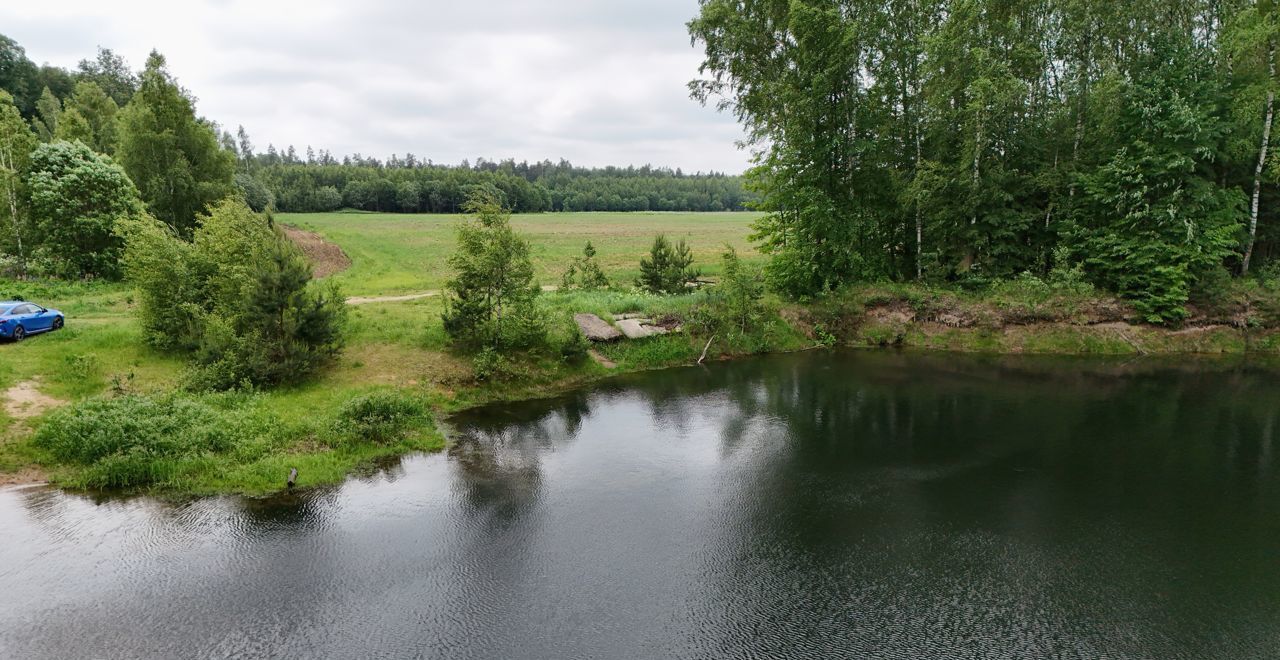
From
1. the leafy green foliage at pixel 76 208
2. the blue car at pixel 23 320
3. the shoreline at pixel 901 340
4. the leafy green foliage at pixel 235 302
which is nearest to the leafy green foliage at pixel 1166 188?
the shoreline at pixel 901 340

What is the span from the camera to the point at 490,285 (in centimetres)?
2239

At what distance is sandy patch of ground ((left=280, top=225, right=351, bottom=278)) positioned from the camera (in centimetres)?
4555

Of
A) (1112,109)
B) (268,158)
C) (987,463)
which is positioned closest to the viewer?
(987,463)

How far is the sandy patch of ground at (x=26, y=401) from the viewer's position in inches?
633

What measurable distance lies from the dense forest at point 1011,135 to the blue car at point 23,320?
3030 centimetres

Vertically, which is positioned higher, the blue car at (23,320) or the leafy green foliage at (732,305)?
the blue car at (23,320)

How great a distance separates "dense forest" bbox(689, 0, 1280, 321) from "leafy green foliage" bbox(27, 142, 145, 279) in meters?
33.1

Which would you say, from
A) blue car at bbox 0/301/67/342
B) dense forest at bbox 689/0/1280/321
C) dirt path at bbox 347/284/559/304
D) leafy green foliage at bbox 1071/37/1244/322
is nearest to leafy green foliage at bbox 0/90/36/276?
blue car at bbox 0/301/67/342

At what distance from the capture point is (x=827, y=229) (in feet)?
103

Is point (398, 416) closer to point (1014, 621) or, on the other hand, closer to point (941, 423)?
point (1014, 621)

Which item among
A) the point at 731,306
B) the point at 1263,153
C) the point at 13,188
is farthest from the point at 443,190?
the point at 1263,153

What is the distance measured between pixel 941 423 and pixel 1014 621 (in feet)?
34.0

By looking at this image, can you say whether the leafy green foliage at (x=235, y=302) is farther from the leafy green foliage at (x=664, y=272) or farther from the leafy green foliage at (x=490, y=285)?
the leafy green foliage at (x=664, y=272)

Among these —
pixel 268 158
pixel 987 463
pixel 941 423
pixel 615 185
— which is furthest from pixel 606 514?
pixel 268 158
